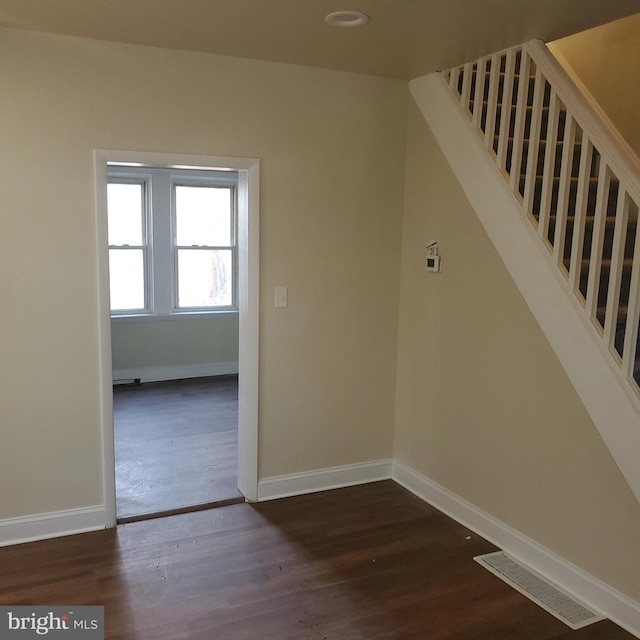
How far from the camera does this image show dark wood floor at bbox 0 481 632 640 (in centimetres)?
243

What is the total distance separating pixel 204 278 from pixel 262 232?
11.4 ft

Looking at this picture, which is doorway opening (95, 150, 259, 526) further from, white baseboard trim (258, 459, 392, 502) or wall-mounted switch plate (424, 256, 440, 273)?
wall-mounted switch plate (424, 256, 440, 273)

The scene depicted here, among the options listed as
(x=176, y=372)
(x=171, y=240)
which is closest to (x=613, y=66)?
(x=171, y=240)

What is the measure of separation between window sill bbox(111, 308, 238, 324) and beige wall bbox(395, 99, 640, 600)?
131 inches

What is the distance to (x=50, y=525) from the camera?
3.11 m

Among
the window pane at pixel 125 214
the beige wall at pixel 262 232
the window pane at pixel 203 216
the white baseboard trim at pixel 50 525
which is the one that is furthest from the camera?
the window pane at pixel 203 216

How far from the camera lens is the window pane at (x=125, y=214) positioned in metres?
6.22

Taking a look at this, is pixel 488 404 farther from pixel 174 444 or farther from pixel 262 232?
pixel 174 444

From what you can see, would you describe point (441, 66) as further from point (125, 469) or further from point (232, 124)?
point (125, 469)

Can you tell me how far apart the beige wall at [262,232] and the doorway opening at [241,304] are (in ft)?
0.16

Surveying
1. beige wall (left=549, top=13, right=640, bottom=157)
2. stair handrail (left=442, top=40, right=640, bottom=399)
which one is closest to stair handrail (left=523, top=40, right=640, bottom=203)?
stair handrail (left=442, top=40, right=640, bottom=399)

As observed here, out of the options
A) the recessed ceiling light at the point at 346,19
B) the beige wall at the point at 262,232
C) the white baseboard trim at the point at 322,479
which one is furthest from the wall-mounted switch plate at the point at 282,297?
the recessed ceiling light at the point at 346,19

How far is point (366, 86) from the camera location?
354 centimetres

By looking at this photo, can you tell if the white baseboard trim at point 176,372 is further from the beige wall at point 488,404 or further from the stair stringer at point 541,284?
the stair stringer at point 541,284
